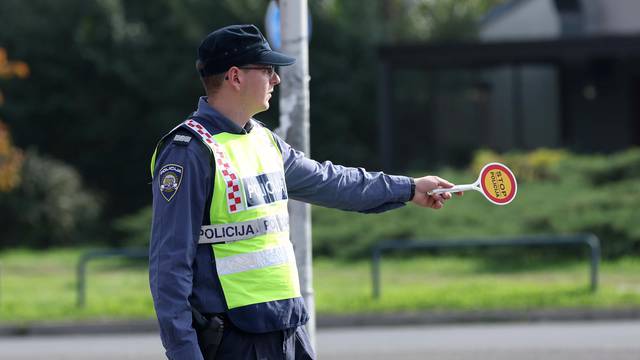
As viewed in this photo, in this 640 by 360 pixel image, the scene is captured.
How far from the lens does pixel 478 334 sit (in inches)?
488

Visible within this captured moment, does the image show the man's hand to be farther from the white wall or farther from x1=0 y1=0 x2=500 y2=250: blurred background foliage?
the white wall

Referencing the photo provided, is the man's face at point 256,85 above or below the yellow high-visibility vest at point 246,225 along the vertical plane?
above

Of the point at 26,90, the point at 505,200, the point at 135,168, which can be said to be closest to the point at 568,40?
the point at 135,168

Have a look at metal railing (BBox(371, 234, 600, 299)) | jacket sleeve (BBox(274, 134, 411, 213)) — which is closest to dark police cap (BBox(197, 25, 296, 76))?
jacket sleeve (BBox(274, 134, 411, 213))

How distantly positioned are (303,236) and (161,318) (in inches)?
142

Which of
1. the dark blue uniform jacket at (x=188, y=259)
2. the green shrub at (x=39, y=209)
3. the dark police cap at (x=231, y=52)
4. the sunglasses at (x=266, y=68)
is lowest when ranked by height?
the dark blue uniform jacket at (x=188, y=259)

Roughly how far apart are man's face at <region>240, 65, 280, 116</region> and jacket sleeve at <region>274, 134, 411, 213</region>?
373 mm

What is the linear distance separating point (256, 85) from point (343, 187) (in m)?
0.60

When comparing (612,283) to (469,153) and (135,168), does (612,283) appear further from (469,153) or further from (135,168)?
(135,168)

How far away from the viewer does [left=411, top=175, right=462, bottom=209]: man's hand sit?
4348 millimetres

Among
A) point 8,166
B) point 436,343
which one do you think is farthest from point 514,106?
point 436,343

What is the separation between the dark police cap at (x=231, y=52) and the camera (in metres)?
3.85

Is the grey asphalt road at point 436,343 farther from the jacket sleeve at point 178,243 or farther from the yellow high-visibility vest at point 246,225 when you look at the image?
the jacket sleeve at point 178,243

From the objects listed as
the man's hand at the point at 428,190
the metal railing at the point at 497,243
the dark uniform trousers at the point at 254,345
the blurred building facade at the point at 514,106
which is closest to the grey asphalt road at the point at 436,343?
the metal railing at the point at 497,243
